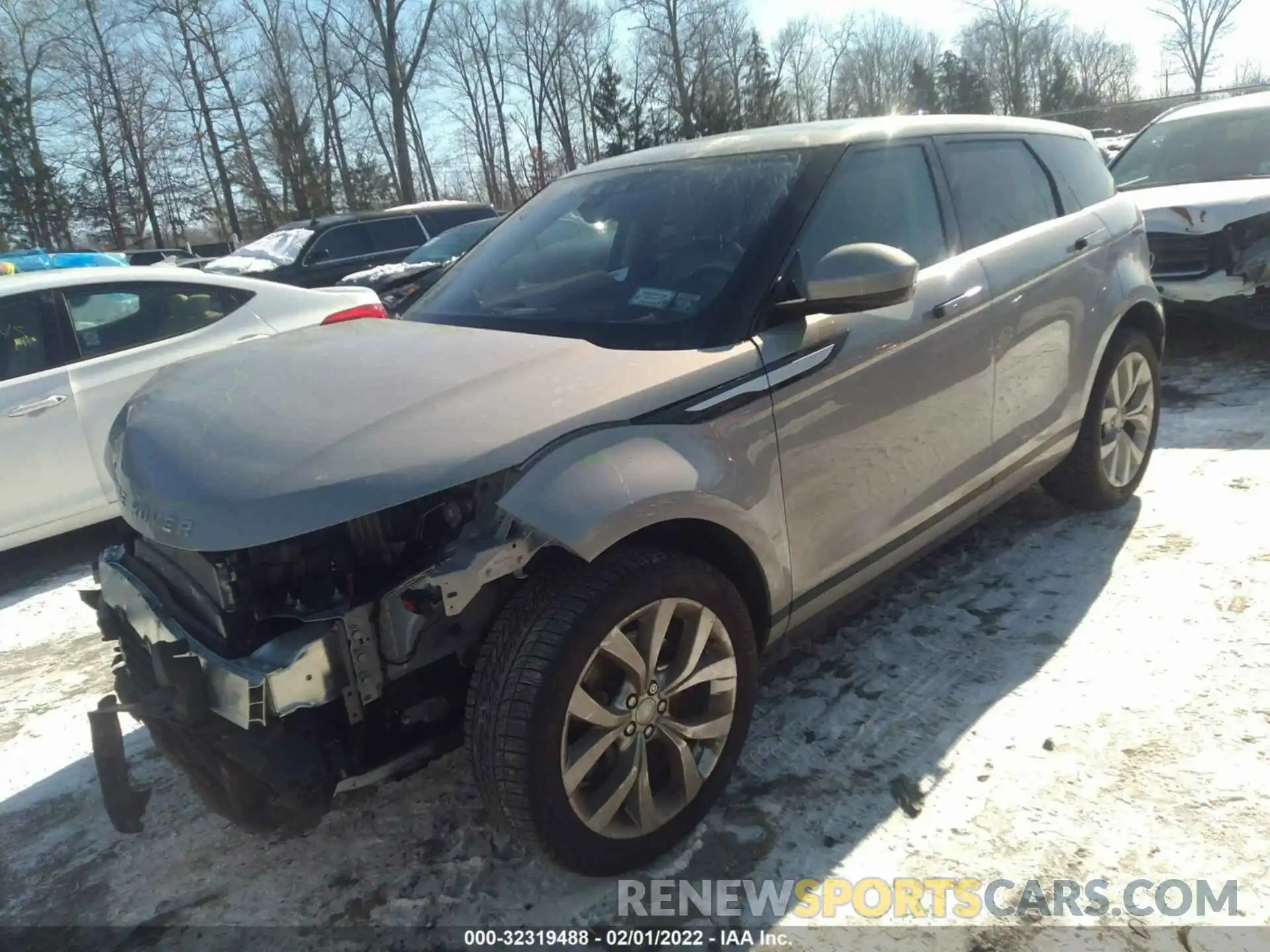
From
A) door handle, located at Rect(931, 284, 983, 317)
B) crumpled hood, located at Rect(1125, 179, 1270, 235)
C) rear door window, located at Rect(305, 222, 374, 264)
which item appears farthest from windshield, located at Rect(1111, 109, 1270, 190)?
rear door window, located at Rect(305, 222, 374, 264)

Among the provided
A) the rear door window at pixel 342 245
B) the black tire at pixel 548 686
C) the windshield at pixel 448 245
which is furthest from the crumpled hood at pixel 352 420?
the rear door window at pixel 342 245

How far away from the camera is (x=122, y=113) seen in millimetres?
35531

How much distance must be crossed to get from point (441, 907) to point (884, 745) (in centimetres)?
133

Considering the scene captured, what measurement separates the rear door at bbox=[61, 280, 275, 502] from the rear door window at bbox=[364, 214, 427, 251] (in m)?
7.63

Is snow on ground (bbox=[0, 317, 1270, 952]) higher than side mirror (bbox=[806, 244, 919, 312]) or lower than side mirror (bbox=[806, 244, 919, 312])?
lower

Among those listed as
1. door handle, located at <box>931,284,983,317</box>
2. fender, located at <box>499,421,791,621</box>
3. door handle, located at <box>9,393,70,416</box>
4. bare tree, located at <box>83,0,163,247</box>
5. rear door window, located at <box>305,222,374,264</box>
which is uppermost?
bare tree, located at <box>83,0,163,247</box>

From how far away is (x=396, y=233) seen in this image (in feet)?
42.5

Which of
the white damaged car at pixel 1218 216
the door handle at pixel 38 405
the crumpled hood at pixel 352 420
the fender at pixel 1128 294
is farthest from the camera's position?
the white damaged car at pixel 1218 216

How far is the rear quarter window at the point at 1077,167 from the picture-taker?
3.84m

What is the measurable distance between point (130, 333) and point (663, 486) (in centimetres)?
418

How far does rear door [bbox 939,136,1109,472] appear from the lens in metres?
3.25

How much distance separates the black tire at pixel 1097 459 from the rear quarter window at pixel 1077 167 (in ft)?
2.01

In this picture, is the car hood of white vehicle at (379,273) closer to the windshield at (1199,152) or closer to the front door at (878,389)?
the windshield at (1199,152)

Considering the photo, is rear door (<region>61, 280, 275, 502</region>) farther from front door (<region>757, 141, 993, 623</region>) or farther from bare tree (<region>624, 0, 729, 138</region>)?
bare tree (<region>624, 0, 729, 138</region>)
